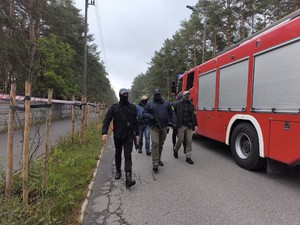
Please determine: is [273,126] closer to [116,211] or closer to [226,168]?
[226,168]

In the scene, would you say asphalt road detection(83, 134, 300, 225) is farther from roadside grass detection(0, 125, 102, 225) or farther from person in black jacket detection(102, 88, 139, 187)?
person in black jacket detection(102, 88, 139, 187)

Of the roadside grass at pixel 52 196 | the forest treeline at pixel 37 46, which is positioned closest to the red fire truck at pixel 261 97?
the roadside grass at pixel 52 196

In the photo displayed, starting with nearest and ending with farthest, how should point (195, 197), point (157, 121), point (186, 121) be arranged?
point (195, 197), point (157, 121), point (186, 121)

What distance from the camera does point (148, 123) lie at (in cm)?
627

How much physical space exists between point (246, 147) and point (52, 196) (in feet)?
14.8

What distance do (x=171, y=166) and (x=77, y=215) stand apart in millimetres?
3295

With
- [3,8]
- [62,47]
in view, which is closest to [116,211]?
[3,8]

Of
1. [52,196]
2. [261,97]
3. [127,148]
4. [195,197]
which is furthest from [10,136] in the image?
[261,97]

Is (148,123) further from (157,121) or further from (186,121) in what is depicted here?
(186,121)

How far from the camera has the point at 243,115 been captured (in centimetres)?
622

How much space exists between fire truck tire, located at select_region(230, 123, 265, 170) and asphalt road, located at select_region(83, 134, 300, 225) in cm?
19

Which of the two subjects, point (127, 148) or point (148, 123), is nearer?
point (127, 148)

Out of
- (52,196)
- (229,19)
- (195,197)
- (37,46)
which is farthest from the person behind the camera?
(229,19)

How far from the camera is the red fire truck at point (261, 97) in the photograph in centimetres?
477
